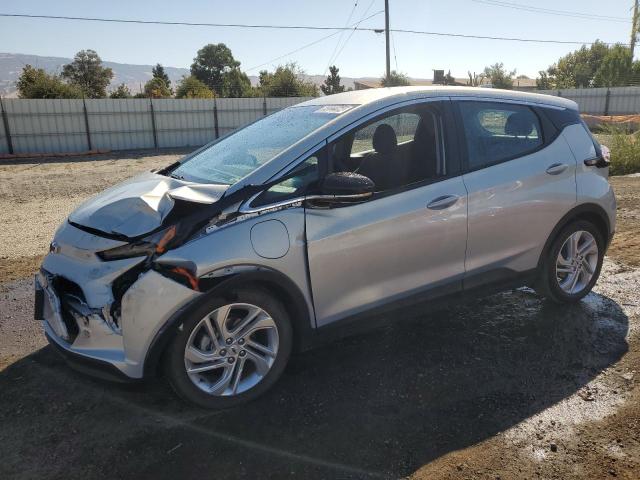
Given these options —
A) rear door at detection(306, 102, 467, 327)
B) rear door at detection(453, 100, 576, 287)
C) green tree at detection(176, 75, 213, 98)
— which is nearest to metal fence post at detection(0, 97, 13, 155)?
green tree at detection(176, 75, 213, 98)

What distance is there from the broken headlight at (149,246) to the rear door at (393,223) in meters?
0.74

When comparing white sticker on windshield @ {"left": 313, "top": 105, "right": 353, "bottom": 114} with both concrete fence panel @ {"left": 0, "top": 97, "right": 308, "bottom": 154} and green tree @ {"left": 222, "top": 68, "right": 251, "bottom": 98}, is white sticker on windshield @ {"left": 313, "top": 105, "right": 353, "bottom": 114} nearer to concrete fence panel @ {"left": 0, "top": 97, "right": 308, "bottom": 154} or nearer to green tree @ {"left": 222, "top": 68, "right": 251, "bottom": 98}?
concrete fence panel @ {"left": 0, "top": 97, "right": 308, "bottom": 154}

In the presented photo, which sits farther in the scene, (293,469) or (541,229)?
(541,229)

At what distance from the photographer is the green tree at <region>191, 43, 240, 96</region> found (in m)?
76.9

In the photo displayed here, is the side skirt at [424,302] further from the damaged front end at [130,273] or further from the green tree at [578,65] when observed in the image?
the green tree at [578,65]

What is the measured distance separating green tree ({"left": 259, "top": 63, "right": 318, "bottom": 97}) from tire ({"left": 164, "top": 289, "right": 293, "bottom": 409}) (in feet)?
133

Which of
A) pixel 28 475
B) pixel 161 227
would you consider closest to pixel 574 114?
pixel 161 227

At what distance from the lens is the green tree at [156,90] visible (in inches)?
1508

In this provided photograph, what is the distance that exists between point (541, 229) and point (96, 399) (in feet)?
10.6

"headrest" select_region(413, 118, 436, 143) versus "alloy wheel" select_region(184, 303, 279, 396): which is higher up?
"headrest" select_region(413, 118, 436, 143)

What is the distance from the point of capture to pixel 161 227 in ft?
8.95

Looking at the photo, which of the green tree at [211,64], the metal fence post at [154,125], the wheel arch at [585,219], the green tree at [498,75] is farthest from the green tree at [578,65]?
the wheel arch at [585,219]

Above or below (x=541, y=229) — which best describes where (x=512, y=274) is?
below

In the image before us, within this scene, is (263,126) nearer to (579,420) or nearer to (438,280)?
(438,280)
